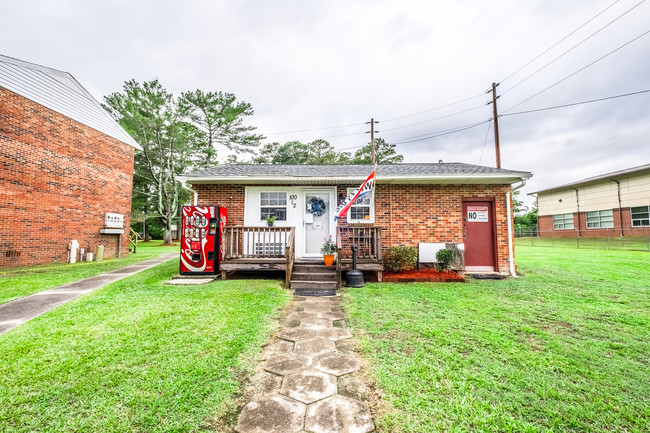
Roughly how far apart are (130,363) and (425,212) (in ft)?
22.6

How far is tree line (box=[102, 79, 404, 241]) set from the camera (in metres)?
18.6

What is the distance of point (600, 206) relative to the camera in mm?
17406

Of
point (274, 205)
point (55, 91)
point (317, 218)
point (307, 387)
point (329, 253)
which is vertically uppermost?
point (55, 91)

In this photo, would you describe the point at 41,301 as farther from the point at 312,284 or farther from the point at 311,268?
the point at 311,268

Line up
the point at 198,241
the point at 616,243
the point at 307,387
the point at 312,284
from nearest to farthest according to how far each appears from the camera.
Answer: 1. the point at 307,387
2. the point at 312,284
3. the point at 198,241
4. the point at 616,243

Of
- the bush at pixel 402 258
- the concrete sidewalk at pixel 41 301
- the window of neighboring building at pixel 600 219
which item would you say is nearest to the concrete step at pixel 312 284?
the bush at pixel 402 258

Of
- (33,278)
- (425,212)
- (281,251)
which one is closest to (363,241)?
(425,212)

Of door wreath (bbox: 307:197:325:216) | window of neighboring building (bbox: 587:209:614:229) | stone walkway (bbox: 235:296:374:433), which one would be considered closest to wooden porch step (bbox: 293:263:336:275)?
door wreath (bbox: 307:197:325:216)

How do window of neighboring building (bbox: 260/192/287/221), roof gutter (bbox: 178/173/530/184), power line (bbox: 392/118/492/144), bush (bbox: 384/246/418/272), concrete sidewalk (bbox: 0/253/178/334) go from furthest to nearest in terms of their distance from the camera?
power line (bbox: 392/118/492/144)
window of neighboring building (bbox: 260/192/287/221)
bush (bbox: 384/246/418/272)
roof gutter (bbox: 178/173/530/184)
concrete sidewalk (bbox: 0/253/178/334)

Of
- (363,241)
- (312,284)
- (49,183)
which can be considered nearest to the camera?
(312,284)

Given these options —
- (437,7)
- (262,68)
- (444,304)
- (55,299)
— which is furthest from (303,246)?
(262,68)

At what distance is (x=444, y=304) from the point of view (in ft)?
14.1

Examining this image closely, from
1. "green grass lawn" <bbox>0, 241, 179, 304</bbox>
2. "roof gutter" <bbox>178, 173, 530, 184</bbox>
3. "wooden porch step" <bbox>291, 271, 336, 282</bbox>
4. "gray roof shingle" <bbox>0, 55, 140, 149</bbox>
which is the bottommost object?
"green grass lawn" <bbox>0, 241, 179, 304</bbox>

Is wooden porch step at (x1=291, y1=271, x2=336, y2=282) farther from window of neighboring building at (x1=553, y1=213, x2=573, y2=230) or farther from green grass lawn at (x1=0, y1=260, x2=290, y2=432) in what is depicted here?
window of neighboring building at (x1=553, y1=213, x2=573, y2=230)
